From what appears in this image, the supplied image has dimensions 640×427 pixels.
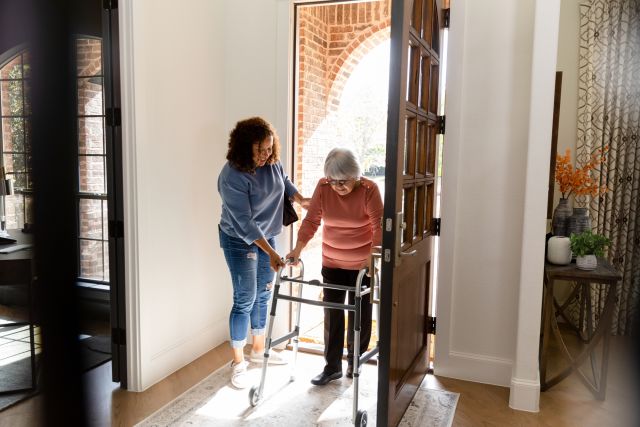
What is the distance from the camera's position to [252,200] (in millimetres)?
2975

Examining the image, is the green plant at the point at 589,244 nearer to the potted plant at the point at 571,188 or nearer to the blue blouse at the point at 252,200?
the potted plant at the point at 571,188

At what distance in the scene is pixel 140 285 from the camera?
2867mm

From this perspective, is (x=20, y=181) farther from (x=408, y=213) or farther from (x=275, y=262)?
(x=275, y=262)

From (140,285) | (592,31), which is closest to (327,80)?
(592,31)

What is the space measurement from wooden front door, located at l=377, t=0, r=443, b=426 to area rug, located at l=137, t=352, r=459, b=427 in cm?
15

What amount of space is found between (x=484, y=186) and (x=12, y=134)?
300 centimetres

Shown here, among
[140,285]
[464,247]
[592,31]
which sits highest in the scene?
[592,31]

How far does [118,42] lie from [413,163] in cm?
162

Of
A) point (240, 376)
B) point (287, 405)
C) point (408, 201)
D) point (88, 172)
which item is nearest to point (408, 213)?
point (408, 201)

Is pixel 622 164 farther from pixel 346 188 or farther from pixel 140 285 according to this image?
pixel 140 285

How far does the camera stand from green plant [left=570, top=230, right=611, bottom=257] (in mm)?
2887

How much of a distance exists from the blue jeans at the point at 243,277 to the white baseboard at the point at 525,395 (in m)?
1.52

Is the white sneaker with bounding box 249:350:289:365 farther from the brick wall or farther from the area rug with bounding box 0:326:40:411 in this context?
the area rug with bounding box 0:326:40:411

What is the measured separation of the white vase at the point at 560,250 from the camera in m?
3.00
